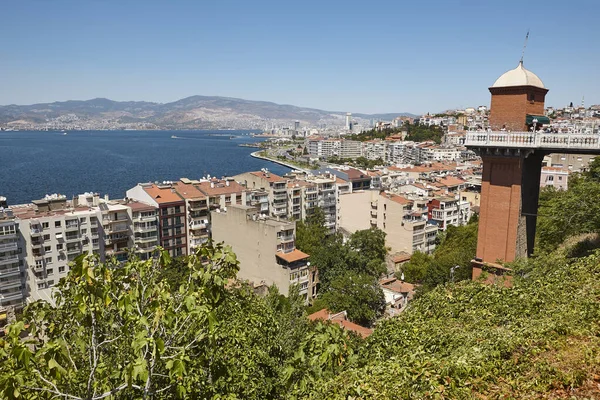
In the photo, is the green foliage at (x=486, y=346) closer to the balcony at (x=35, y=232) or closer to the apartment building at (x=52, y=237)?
the apartment building at (x=52, y=237)

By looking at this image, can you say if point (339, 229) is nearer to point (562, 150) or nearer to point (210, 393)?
point (562, 150)

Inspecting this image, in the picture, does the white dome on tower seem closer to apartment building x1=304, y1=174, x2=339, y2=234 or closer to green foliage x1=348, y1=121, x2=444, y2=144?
apartment building x1=304, y1=174, x2=339, y2=234

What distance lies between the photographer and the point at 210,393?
538 cm

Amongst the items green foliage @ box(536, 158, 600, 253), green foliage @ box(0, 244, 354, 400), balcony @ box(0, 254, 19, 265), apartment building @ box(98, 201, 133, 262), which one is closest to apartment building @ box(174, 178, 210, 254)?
apartment building @ box(98, 201, 133, 262)

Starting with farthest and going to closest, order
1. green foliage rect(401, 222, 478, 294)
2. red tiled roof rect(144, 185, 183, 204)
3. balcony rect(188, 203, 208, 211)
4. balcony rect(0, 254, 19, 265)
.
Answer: balcony rect(188, 203, 208, 211) < red tiled roof rect(144, 185, 183, 204) < balcony rect(0, 254, 19, 265) < green foliage rect(401, 222, 478, 294)

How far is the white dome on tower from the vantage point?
12.1m

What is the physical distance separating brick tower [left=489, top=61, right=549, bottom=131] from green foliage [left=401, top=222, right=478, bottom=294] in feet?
40.6

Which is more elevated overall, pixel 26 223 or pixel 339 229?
pixel 26 223

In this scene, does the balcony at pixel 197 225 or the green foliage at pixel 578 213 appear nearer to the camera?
the green foliage at pixel 578 213

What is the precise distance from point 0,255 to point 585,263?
27270mm

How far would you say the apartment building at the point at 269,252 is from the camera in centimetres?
2652

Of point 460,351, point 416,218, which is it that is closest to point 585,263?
point 460,351

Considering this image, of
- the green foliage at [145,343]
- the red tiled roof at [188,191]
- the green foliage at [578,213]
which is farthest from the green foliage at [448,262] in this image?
the green foliage at [145,343]

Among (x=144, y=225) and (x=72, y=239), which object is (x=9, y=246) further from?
(x=144, y=225)
